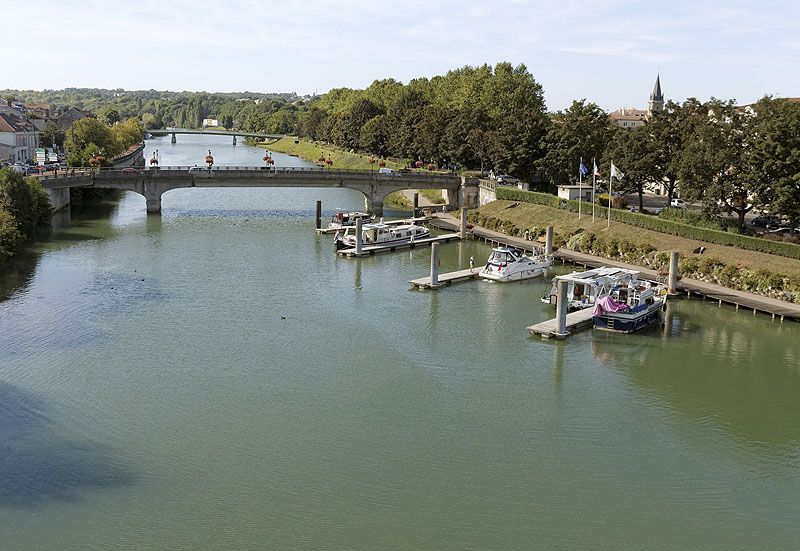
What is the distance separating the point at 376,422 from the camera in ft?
112

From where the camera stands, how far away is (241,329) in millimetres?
46406

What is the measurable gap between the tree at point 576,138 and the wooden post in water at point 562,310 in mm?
44137

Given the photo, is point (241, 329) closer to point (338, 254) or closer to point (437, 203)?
point (338, 254)

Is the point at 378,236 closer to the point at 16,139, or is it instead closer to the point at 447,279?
the point at 447,279

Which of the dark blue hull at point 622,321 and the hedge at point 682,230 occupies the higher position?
the hedge at point 682,230

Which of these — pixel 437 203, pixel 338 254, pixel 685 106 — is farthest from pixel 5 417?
pixel 437 203

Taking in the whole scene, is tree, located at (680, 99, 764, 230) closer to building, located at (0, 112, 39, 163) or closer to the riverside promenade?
the riverside promenade

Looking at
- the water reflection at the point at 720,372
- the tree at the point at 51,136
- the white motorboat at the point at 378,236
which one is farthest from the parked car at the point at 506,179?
the tree at the point at 51,136

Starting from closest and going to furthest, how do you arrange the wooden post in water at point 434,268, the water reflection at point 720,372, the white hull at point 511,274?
the water reflection at point 720,372 < the wooden post in water at point 434,268 < the white hull at point 511,274

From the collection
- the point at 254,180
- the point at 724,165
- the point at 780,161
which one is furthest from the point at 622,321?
the point at 254,180

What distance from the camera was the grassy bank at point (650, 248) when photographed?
55.3 metres

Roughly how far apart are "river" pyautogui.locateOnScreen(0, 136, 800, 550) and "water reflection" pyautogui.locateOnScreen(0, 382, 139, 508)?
3.6 inches

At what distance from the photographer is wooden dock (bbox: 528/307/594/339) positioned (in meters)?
46.1

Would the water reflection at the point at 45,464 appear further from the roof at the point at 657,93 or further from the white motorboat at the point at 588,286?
the roof at the point at 657,93
